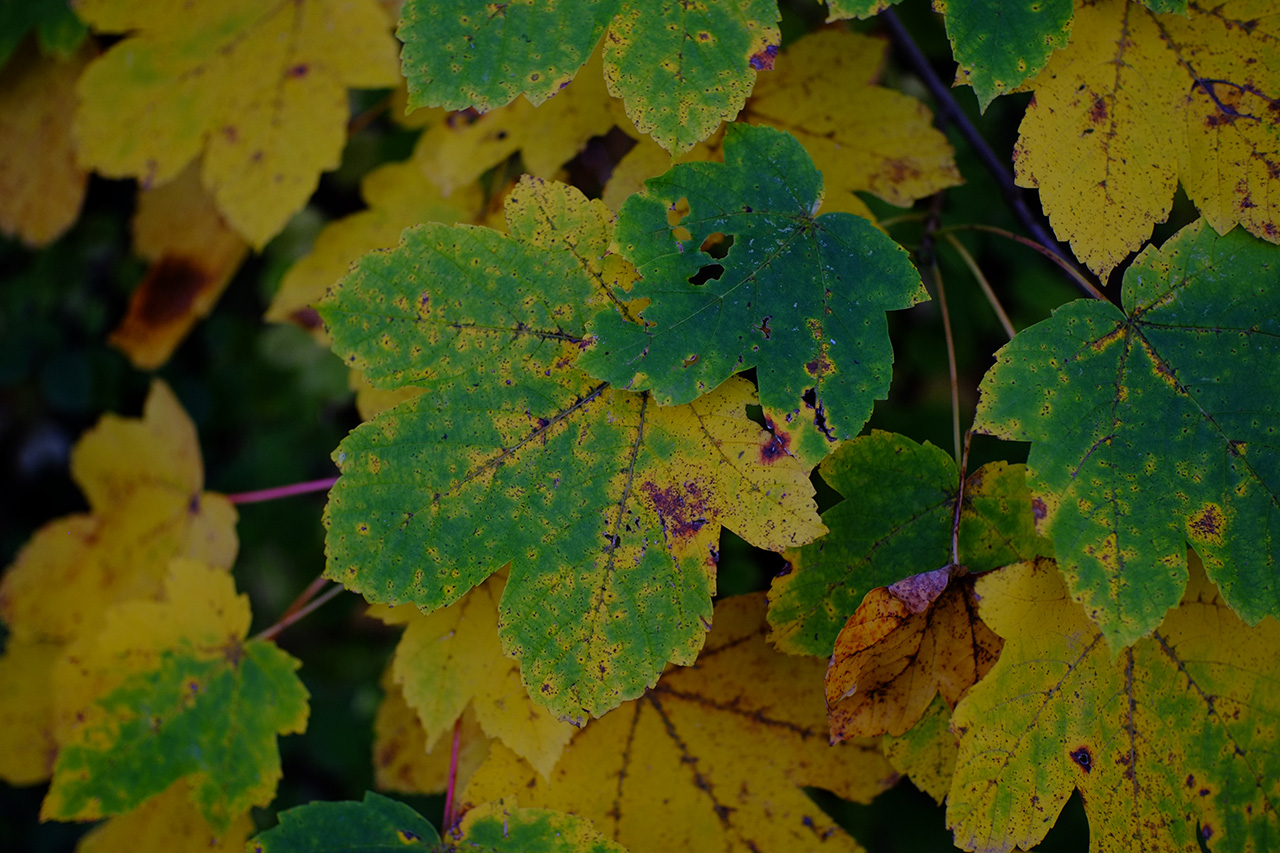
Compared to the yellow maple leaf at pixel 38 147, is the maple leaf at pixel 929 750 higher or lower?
lower

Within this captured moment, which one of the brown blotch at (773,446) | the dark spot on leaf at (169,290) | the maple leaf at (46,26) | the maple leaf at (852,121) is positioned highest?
the maple leaf at (46,26)

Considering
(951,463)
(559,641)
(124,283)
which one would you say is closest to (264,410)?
(124,283)

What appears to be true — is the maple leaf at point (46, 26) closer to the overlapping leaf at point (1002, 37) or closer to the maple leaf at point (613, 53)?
the maple leaf at point (613, 53)

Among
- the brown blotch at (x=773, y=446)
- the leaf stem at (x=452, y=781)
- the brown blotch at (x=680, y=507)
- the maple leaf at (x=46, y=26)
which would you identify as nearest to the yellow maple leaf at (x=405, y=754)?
the leaf stem at (x=452, y=781)

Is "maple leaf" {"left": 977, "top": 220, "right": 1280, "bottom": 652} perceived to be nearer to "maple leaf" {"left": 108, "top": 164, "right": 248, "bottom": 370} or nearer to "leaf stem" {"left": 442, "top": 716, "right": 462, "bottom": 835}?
"leaf stem" {"left": 442, "top": 716, "right": 462, "bottom": 835}

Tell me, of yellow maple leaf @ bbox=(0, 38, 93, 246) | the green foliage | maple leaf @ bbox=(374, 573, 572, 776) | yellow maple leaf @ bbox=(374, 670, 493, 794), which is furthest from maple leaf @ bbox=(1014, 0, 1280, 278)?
yellow maple leaf @ bbox=(0, 38, 93, 246)

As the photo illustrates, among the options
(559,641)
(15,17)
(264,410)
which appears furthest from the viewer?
(264,410)

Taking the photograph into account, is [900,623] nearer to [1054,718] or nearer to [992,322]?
[1054,718]
